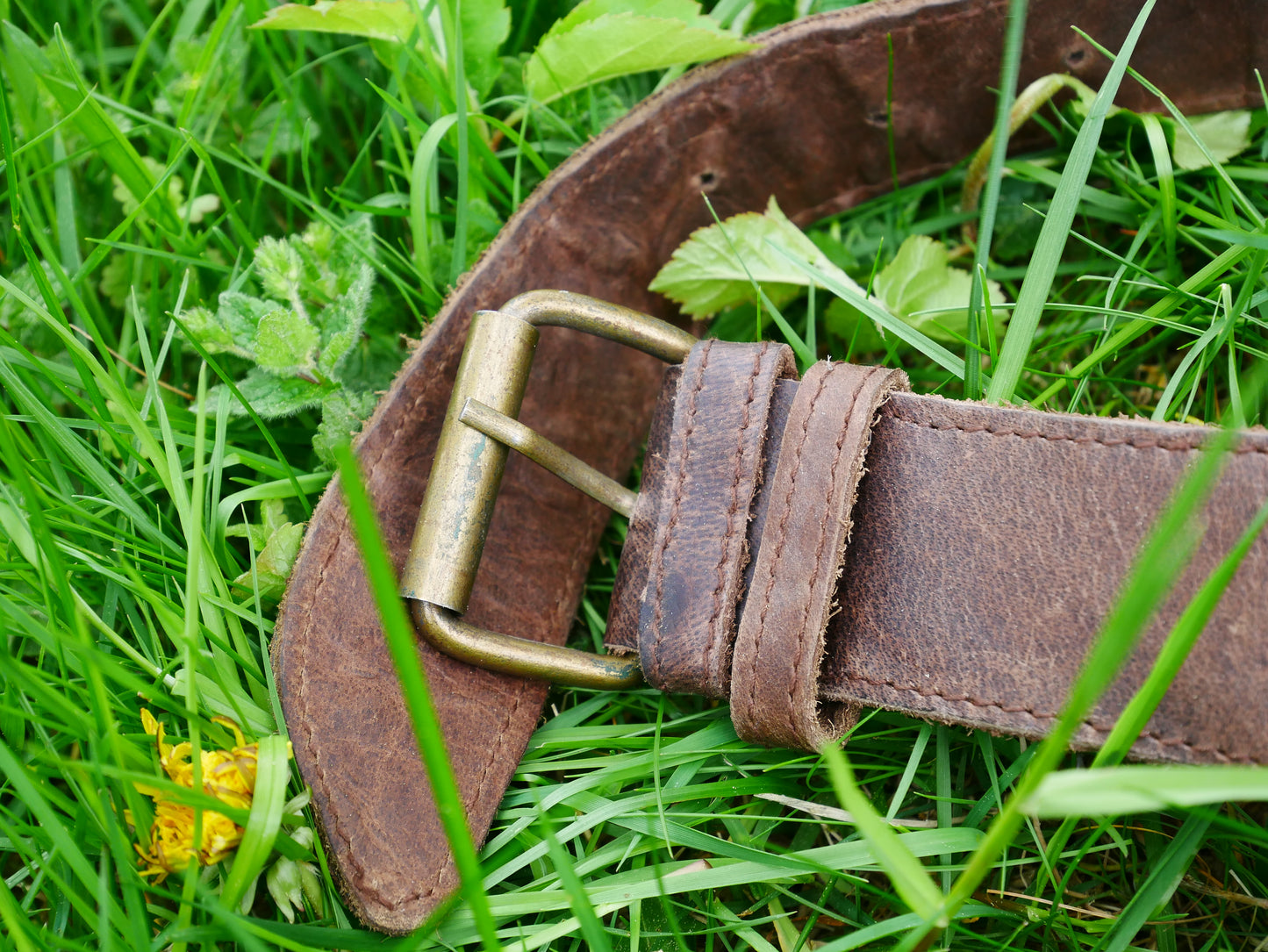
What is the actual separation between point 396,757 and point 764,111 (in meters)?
1.61

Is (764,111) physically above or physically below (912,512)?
above

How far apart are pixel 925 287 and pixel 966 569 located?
0.71 metres

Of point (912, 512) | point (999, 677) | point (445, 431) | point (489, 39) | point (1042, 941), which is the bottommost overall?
point (1042, 941)

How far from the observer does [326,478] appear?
182 cm

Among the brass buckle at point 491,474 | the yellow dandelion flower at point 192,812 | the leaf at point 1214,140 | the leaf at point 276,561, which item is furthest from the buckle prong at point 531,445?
the leaf at point 1214,140

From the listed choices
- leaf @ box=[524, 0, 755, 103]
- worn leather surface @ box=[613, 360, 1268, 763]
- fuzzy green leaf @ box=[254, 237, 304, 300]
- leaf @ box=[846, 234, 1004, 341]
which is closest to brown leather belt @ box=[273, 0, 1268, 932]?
worn leather surface @ box=[613, 360, 1268, 763]

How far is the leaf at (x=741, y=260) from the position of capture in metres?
1.94

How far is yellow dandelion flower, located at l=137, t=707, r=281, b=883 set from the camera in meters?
1.39

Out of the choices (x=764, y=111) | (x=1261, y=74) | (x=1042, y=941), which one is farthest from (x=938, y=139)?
(x=1042, y=941)

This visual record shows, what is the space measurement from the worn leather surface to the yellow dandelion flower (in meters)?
0.72

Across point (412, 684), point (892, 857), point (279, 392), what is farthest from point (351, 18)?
point (892, 857)

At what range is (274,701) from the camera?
1603 mm

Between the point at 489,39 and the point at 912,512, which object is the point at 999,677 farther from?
the point at 489,39

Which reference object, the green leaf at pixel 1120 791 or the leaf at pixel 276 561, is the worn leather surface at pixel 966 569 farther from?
the leaf at pixel 276 561
